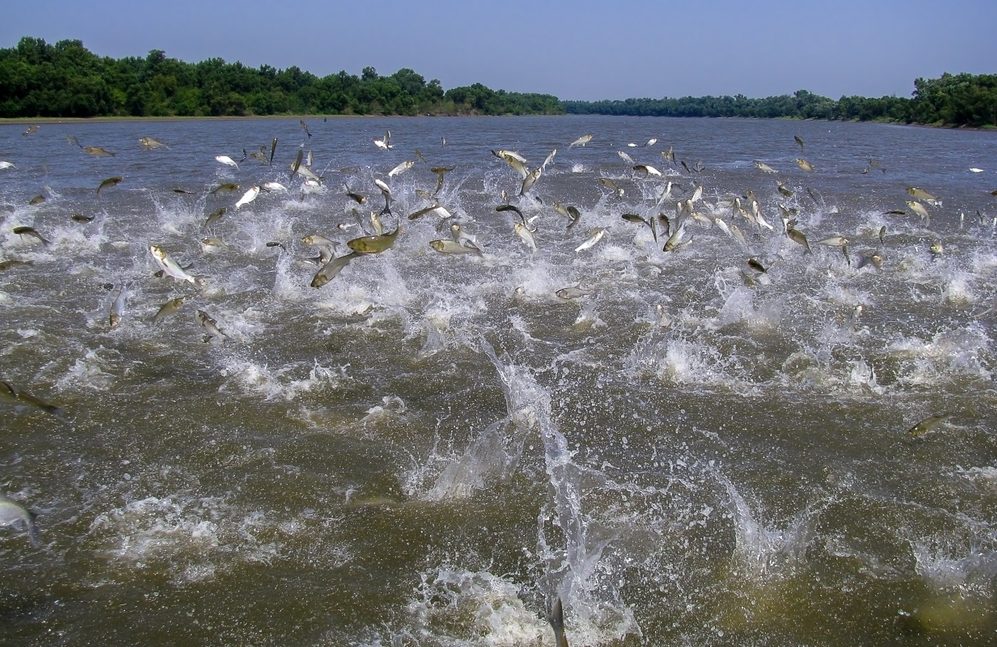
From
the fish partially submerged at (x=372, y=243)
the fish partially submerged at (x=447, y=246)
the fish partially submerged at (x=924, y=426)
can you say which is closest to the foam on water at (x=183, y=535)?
the fish partially submerged at (x=372, y=243)

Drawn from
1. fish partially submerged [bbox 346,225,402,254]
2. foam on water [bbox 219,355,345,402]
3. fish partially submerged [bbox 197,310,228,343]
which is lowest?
foam on water [bbox 219,355,345,402]

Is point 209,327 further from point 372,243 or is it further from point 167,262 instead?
point 372,243

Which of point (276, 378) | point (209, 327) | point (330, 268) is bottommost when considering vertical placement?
point (276, 378)

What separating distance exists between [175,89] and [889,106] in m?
81.8

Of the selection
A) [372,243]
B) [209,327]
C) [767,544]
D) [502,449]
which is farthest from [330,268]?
[767,544]

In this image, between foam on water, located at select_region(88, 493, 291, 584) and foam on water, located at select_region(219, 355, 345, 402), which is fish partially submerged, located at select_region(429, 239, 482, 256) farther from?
foam on water, located at select_region(88, 493, 291, 584)

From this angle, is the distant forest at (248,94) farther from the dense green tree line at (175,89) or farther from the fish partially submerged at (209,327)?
the fish partially submerged at (209,327)

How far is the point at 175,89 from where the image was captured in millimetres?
65750

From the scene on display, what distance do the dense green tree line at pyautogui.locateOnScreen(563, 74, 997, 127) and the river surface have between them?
6689 centimetres

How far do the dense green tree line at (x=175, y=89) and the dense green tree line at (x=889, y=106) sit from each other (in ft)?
169

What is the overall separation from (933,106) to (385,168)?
71.2 metres

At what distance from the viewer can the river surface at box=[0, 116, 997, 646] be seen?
11.4 feet

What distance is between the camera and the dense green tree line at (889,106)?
64.2 m

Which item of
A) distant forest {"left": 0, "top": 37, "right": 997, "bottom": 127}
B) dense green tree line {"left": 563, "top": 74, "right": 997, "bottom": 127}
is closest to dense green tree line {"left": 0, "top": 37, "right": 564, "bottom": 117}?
distant forest {"left": 0, "top": 37, "right": 997, "bottom": 127}
